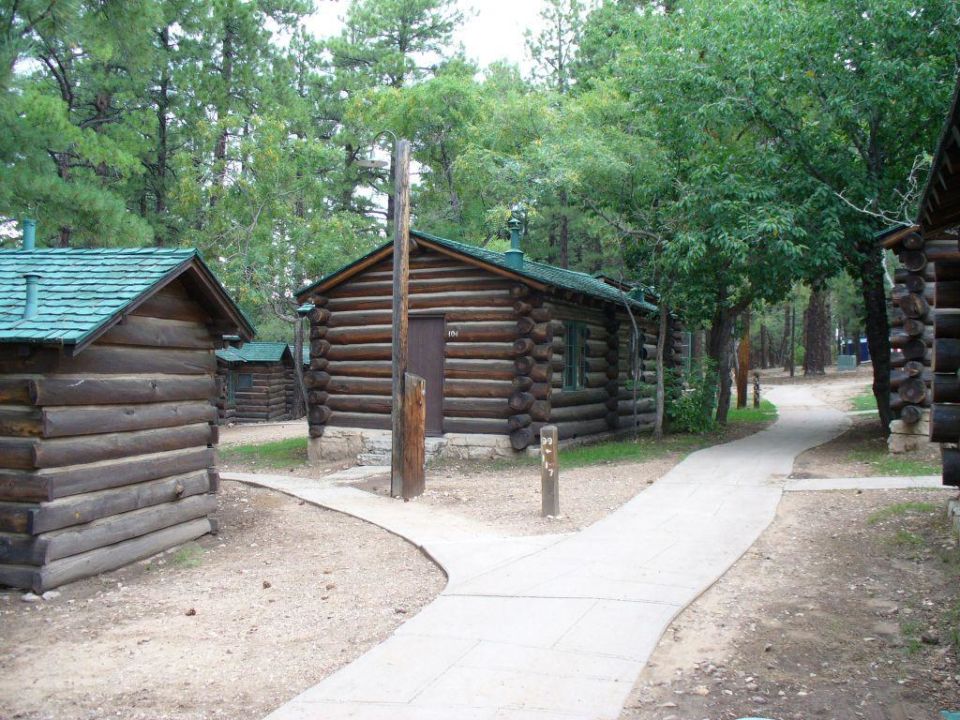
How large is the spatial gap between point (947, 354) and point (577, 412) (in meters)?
9.90

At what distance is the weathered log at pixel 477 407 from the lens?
1598cm

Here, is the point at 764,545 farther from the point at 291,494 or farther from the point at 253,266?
the point at 253,266

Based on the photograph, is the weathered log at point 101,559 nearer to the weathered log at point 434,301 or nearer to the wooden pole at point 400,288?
the wooden pole at point 400,288

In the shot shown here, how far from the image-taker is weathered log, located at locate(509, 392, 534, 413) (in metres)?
15.6

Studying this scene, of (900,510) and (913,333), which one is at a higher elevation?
(913,333)

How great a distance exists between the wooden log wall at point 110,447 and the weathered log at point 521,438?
23.1 ft

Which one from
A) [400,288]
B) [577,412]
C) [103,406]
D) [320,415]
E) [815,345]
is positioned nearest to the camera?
[103,406]

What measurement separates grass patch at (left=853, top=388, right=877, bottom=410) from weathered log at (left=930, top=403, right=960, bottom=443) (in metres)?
18.7

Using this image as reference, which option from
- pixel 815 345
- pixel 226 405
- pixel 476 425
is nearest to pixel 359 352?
pixel 476 425

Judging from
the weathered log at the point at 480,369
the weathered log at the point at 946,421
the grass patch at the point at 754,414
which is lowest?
the grass patch at the point at 754,414

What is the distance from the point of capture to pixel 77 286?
26.9 feet

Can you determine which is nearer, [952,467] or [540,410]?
[952,467]

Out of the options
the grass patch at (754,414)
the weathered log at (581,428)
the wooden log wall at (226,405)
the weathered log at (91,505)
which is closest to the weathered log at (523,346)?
the weathered log at (581,428)

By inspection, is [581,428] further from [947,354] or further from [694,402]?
[947,354]
